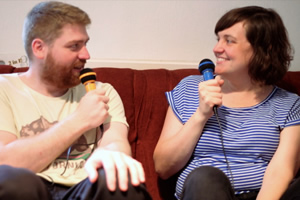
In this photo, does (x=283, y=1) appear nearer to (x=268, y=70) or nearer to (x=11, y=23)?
(x=268, y=70)

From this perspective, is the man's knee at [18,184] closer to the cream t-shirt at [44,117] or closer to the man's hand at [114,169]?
the man's hand at [114,169]

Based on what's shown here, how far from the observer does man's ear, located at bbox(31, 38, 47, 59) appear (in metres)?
1.19

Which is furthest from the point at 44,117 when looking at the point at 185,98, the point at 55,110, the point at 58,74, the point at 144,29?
the point at 144,29

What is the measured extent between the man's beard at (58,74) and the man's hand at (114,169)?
473 mm

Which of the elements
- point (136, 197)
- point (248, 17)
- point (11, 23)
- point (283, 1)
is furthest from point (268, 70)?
point (11, 23)

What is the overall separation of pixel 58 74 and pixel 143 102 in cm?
48

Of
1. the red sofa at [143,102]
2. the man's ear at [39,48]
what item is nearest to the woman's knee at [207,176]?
the red sofa at [143,102]

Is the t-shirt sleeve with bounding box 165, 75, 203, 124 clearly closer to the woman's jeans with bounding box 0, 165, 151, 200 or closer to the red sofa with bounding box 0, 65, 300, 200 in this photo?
the red sofa with bounding box 0, 65, 300, 200

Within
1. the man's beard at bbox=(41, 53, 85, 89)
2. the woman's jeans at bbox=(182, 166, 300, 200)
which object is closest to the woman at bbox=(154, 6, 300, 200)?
the woman's jeans at bbox=(182, 166, 300, 200)

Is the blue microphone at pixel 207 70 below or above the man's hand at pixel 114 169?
above

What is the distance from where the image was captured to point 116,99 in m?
1.32

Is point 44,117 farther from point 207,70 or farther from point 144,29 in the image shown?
point 144,29

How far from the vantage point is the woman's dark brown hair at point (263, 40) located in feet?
4.34

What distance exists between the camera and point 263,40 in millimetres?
1330
